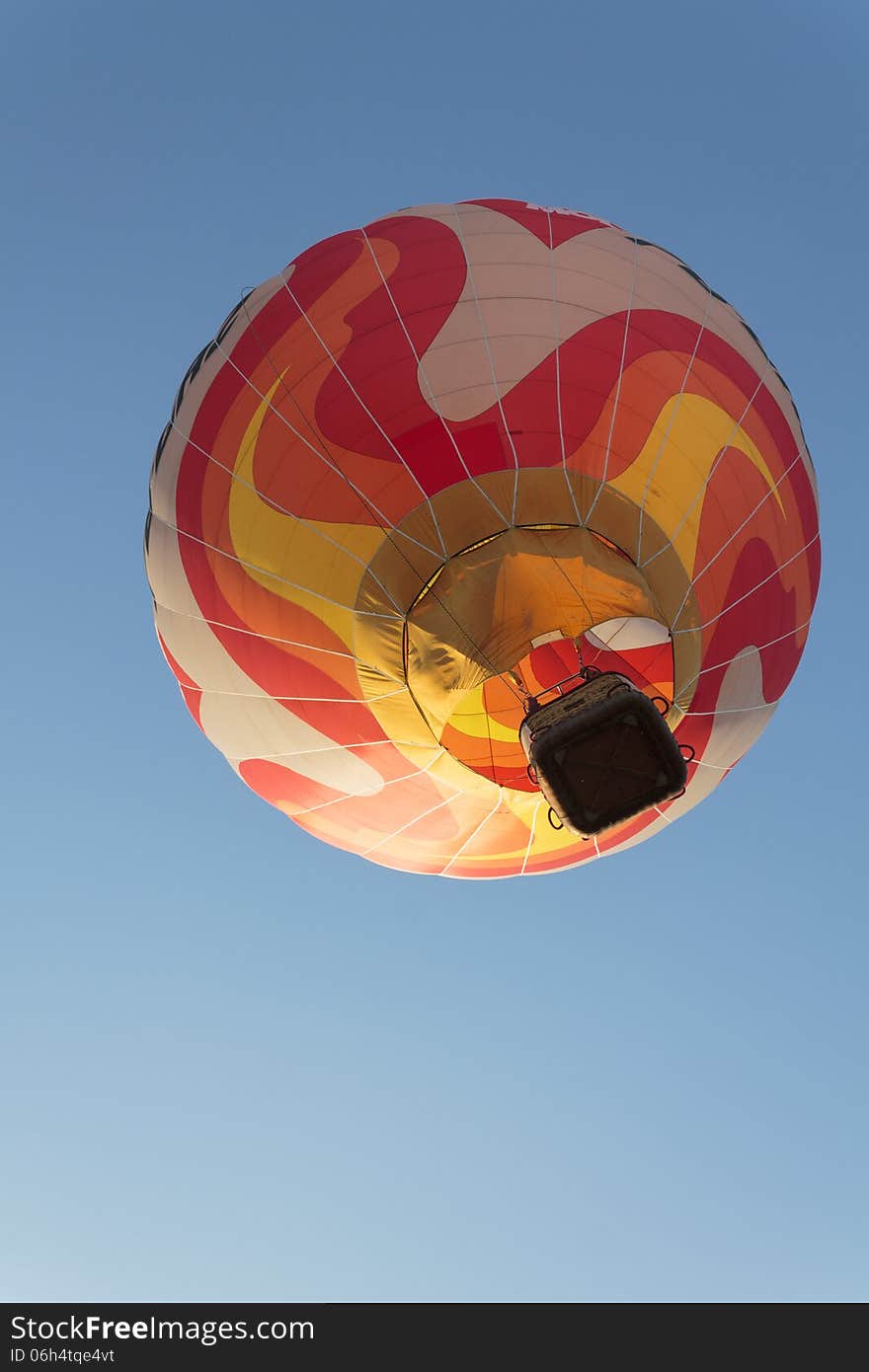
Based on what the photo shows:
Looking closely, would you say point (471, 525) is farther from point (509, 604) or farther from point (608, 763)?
→ point (608, 763)

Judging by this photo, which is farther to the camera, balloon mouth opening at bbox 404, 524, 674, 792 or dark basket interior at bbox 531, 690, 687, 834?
balloon mouth opening at bbox 404, 524, 674, 792

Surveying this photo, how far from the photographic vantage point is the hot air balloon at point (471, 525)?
6.87m

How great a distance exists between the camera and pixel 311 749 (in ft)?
25.0

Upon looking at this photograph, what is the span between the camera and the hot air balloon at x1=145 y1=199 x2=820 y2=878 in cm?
687

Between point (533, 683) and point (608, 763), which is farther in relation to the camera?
point (533, 683)

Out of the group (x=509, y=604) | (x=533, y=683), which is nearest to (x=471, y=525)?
(x=509, y=604)

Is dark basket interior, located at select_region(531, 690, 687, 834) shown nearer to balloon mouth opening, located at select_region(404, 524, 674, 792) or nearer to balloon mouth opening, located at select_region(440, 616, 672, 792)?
balloon mouth opening, located at select_region(404, 524, 674, 792)

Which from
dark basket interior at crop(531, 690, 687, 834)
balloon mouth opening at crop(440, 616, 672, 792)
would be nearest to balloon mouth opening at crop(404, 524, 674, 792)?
balloon mouth opening at crop(440, 616, 672, 792)

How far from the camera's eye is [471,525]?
6.83 meters

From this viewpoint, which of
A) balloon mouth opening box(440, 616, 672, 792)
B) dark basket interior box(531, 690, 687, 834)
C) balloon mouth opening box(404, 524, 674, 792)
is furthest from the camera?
balloon mouth opening box(440, 616, 672, 792)

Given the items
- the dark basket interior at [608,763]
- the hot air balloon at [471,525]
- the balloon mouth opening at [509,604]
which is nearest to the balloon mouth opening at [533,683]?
the hot air balloon at [471,525]

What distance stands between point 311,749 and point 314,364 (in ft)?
7.42

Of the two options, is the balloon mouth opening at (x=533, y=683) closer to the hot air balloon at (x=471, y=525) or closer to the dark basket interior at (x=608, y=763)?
the hot air balloon at (x=471, y=525)

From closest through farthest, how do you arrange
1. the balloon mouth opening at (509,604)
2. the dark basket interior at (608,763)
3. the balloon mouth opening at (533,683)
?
the dark basket interior at (608,763)
the balloon mouth opening at (509,604)
the balloon mouth opening at (533,683)
